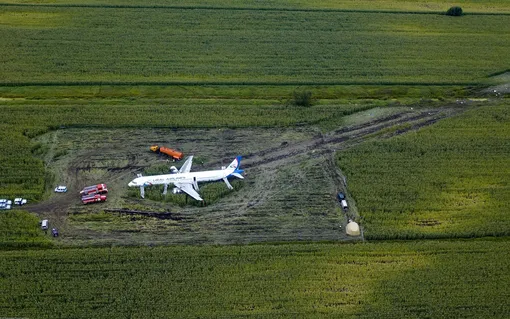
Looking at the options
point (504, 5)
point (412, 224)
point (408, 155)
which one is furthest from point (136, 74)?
point (504, 5)

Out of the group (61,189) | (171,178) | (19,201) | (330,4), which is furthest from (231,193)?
(330,4)

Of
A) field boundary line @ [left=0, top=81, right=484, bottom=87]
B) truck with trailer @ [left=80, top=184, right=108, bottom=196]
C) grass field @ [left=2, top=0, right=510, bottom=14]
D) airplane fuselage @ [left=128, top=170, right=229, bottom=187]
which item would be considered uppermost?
grass field @ [left=2, top=0, right=510, bottom=14]

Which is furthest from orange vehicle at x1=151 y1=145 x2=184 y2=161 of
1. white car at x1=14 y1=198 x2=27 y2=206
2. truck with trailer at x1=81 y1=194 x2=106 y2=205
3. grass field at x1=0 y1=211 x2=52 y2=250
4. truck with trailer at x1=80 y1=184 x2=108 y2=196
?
grass field at x1=0 y1=211 x2=52 y2=250

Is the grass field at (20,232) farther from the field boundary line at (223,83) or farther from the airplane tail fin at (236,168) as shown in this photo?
the field boundary line at (223,83)

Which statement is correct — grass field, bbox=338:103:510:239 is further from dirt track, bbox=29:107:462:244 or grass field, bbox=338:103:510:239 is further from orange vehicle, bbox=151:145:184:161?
orange vehicle, bbox=151:145:184:161

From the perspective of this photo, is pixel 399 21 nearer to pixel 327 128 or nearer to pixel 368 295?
pixel 327 128

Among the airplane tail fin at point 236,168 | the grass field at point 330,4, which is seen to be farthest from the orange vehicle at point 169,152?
the grass field at point 330,4
